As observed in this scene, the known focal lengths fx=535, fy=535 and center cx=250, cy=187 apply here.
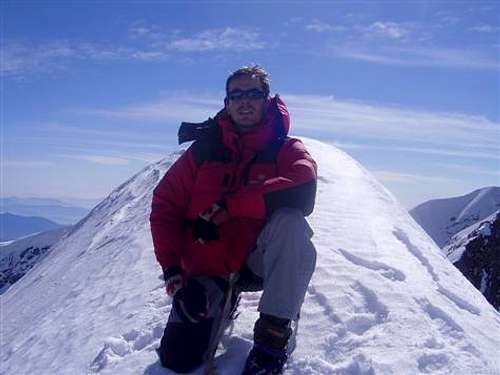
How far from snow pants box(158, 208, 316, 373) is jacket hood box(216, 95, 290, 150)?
0.93 meters

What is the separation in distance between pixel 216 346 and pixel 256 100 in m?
2.31

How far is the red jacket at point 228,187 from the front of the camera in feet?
15.1

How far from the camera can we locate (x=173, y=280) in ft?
15.2

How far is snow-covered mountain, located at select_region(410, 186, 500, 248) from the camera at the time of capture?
166 meters

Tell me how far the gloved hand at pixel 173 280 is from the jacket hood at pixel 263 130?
1.28 meters

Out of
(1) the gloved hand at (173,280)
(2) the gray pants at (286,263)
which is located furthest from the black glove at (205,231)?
(2) the gray pants at (286,263)

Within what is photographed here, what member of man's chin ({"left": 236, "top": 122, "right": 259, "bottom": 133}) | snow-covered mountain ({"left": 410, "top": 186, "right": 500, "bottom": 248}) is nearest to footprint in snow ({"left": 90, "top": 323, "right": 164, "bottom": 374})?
man's chin ({"left": 236, "top": 122, "right": 259, "bottom": 133})

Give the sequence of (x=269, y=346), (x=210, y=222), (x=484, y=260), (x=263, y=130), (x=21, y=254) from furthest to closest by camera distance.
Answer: (x=21, y=254) < (x=484, y=260) < (x=263, y=130) < (x=210, y=222) < (x=269, y=346)

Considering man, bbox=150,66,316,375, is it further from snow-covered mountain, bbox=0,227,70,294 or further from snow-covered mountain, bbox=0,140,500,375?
snow-covered mountain, bbox=0,227,70,294

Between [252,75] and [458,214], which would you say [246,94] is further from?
[458,214]

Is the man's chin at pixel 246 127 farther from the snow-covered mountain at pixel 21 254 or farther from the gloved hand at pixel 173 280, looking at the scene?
the snow-covered mountain at pixel 21 254

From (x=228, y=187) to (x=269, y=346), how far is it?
1.49 meters

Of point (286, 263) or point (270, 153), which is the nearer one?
point (286, 263)

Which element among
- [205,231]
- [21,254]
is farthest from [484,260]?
[21,254]
